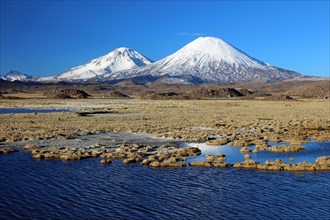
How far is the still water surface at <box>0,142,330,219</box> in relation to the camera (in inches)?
563

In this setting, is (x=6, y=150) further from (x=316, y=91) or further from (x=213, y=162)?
(x=316, y=91)

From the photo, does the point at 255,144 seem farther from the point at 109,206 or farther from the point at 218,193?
the point at 109,206

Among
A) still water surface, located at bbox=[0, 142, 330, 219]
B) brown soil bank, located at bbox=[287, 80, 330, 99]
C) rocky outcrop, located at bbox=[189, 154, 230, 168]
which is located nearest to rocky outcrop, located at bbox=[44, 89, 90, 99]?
brown soil bank, located at bbox=[287, 80, 330, 99]

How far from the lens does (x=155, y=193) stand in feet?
55.1

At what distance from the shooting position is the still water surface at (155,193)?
1430cm

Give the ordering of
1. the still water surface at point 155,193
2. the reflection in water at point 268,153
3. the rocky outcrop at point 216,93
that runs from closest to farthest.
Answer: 1. the still water surface at point 155,193
2. the reflection in water at point 268,153
3. the rocky outcrop at point 216,93

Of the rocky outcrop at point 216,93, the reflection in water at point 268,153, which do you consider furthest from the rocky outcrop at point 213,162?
the rocky outcrop at point 216,93

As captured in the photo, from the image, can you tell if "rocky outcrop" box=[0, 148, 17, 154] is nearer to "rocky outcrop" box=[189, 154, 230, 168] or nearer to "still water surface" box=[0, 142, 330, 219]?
"still water surface" box=[0, 142, 330, 219]

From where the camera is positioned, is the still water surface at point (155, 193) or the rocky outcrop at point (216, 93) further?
the rocky outcrop at point (216, 93)

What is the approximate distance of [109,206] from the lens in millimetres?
15031

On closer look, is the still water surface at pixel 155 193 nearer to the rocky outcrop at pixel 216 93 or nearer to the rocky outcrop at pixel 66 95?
the rocky outcrop at pixel 66 95

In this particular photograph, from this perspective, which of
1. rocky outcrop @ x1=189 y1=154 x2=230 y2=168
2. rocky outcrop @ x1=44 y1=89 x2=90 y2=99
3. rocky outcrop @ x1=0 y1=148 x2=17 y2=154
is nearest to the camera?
rocky outcrop @ x1=189 y1=154 x2=230 y2=168

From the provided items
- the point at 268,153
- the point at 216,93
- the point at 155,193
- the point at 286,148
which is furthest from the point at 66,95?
the point at 155,193

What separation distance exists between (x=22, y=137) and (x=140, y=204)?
21130 millimetres
